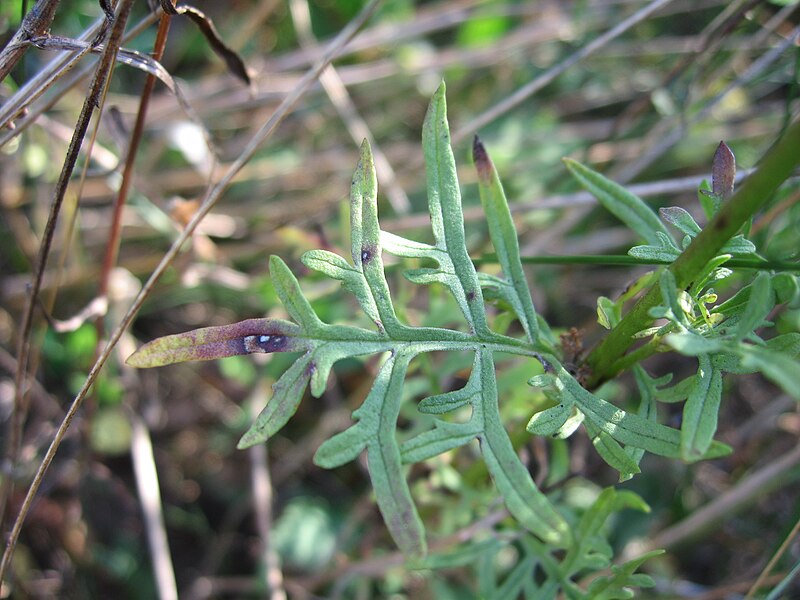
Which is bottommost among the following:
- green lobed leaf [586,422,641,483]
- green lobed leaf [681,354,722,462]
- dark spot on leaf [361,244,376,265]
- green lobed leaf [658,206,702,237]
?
green lobed leaf [586,422,641,483]

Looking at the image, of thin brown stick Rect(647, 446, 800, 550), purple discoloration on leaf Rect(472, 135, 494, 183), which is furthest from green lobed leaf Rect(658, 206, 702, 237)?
thin brown stick Rect(647, 446, 800, 550)

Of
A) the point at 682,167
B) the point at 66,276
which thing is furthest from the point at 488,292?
the point at 682,167

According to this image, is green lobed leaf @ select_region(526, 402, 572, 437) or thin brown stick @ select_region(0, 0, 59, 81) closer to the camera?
green lobed leaf @ select_region(526, 402, 572, 437)

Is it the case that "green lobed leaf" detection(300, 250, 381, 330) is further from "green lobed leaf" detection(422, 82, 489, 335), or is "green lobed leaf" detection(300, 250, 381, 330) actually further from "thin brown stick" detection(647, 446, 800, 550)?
"thin brown stick" detection(647, 446, 800, 550)

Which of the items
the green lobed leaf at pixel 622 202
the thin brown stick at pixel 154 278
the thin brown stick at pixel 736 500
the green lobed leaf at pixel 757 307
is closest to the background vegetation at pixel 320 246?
the thin brown stick at pixel 736 500

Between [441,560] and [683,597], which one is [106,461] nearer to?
[441,560]

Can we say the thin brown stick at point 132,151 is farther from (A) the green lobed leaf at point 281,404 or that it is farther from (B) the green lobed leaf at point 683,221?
(B) the green lobed leaf at point 683,221
